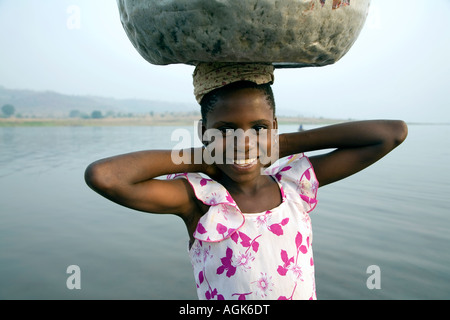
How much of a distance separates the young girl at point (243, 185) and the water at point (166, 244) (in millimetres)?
1894

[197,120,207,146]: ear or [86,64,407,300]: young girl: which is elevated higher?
[197,120,207,146]: ear

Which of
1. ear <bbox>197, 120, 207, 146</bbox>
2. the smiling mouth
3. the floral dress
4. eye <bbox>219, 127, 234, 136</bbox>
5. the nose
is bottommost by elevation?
the floral dress

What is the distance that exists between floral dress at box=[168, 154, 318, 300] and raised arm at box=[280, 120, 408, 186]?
0.24m

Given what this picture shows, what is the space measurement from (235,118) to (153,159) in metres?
0.39

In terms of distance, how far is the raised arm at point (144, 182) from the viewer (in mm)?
1524

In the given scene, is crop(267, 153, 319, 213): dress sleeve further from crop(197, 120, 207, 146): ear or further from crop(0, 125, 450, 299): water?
crop(0, 125, 450, 299): water

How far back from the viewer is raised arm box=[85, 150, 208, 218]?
1.52m

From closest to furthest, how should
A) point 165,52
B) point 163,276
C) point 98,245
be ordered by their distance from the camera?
point 165,52 < point 163,276 < point 98,245

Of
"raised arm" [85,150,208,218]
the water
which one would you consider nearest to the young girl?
"raised arm" [85,150,208,218]

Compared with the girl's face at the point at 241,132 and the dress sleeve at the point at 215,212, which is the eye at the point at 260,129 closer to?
the girl's face at the point at 241,132

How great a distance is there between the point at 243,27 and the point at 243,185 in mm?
882

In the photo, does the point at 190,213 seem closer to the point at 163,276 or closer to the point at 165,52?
the point at 165,52

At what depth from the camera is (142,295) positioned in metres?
3.40

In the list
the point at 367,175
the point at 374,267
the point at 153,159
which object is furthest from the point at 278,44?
the point at 367,175
